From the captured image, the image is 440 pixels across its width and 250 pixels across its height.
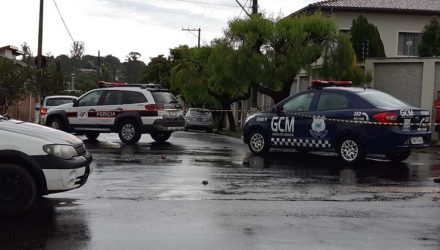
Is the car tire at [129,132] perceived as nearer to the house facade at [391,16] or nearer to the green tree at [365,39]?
the green tree at [365,39]

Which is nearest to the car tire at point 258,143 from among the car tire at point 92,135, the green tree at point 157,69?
the car tire at point 92,135

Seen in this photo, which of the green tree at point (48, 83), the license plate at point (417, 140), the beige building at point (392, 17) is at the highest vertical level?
the beige building at point (392, 17)

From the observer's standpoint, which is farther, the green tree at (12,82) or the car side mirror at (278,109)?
the green tree at (12,82)

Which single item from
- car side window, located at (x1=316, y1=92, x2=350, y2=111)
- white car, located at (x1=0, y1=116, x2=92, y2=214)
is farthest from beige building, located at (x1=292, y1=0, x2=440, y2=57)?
white car, located at (x1=0, y1=116, x2=92, y2=214)

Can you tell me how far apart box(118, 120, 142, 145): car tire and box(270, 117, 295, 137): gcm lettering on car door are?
495 cm

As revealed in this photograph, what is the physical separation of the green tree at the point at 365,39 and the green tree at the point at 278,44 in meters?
3.59

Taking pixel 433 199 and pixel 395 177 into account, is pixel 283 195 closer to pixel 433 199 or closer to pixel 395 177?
pixel 433 199

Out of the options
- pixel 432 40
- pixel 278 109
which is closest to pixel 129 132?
pixel 278 109

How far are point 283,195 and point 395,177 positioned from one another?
3.27m

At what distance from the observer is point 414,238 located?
6500mm

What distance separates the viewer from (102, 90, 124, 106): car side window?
59.3ft

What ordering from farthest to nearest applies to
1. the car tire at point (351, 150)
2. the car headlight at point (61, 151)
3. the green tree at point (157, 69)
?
the green tree at point (157, 69), the car tire at point (351, 150), the car headlight at point (61, 151)

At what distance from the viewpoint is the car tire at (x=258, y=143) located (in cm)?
1476

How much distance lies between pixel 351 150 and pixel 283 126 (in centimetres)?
195
